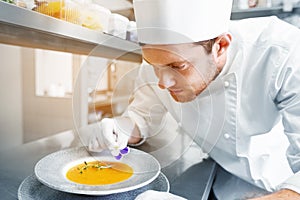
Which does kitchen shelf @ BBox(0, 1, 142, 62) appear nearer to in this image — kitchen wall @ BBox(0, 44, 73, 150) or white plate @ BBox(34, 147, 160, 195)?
white plate @ BBox(34, 147, 160, 195)

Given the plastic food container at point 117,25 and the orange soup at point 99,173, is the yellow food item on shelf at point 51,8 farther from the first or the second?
the orange soup at point 99,173

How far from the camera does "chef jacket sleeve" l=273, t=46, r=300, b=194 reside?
1.89 ft

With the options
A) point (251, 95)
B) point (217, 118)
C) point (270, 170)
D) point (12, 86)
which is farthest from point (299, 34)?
point (12, 86)

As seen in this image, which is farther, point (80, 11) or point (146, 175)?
point (80, 11)

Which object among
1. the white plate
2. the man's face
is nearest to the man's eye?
the man's face

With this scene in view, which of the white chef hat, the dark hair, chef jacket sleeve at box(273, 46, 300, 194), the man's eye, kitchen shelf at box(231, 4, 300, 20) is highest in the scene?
kitchen shelf at box(231, 4, 300, 20)

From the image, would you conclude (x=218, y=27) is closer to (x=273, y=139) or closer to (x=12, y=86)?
(x=273, y=139)

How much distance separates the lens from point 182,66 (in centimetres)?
55

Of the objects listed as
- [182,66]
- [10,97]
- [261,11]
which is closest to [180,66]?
[182,66]

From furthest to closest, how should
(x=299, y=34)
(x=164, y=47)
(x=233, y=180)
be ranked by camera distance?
(x=233, y=180), (x=299, y=34), (x=164, y=47)

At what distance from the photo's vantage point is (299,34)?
2.16 feet

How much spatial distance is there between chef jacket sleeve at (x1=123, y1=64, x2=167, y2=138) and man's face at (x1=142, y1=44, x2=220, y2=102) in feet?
0.78

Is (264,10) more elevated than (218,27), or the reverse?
(264,10)

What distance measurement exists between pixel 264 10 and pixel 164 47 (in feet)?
3.08
